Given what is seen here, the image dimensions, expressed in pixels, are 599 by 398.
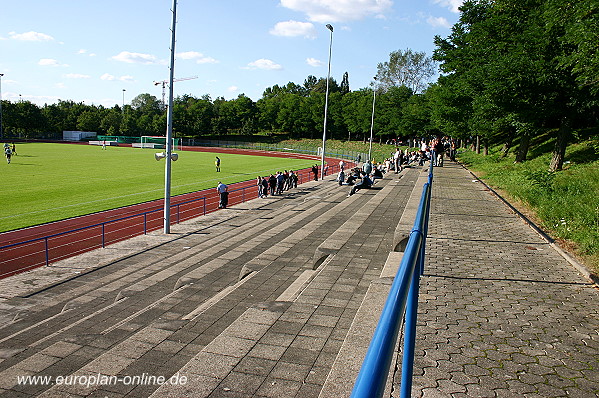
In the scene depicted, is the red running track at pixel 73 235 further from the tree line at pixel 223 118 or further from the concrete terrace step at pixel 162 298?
the tree line at pixel 223 118

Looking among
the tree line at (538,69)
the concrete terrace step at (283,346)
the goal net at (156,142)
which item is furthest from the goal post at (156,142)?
the concrete terrace step at (283,346)

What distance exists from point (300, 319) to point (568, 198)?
12.1 metres

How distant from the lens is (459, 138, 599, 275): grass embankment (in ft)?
33.4

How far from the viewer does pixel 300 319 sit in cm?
672

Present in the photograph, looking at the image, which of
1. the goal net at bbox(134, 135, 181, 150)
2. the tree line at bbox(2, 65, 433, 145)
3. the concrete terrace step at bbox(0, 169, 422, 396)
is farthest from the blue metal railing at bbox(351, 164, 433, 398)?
the goal net at bbox(134, 135, 181, 150)

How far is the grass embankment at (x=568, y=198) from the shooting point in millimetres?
10195

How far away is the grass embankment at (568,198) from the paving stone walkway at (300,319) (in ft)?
2.38

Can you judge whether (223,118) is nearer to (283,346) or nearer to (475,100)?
(475,100)

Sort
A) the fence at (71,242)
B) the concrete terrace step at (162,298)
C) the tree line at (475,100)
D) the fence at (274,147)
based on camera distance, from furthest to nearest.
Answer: the fence at (274,147) < the tree line at (475,100) < the fence at (71,242) < the concrete terrace step at (162,298)

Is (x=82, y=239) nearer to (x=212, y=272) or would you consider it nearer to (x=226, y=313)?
(x=212, y=272)

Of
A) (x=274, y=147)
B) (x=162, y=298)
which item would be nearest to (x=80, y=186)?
(x=162, y=298)

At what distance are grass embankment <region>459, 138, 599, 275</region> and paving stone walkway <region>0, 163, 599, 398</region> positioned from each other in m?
0.73

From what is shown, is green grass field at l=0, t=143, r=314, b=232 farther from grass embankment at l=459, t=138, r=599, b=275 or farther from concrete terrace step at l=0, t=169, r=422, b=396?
grass embankment at l=459, t=138, r=599, b=275

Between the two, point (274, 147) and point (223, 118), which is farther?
point (223, 118)
